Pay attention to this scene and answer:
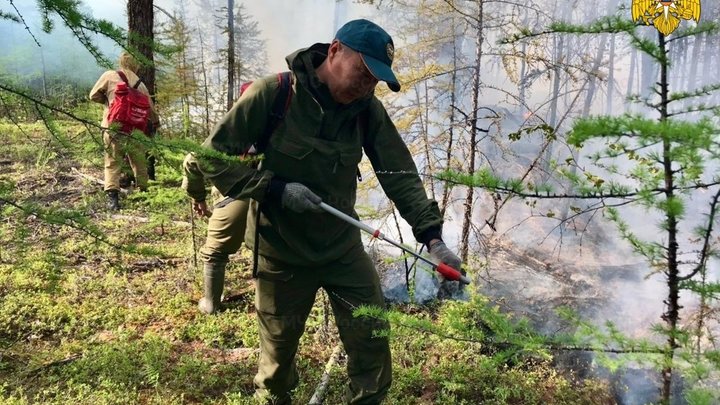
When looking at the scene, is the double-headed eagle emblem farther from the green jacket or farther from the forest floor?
the forest floor

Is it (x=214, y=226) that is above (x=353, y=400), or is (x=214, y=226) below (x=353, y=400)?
above

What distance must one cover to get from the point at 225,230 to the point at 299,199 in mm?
2078

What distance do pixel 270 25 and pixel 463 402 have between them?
3555 centimetres

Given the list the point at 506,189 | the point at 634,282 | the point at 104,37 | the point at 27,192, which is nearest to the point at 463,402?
the point at 506,189

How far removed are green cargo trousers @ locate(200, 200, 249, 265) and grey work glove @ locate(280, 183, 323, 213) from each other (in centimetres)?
178

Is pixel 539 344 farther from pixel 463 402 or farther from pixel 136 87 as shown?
pixel 136 87

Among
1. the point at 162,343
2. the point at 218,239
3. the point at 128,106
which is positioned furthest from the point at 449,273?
the point at 128,106

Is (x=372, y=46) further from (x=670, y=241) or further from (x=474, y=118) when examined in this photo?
(x=474, y=118)

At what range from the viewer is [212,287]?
496 centimetres

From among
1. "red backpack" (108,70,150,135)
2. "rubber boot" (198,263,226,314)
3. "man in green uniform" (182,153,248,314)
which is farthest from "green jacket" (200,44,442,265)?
"red backpack" (108,70,150,135)

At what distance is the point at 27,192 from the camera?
28.1 feet

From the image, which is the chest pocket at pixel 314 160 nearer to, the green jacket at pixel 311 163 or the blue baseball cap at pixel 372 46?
the green jacket at pixel 311 163

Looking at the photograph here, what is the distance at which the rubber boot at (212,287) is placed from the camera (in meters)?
4.84

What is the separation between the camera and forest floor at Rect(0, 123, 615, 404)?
3.67 metres
